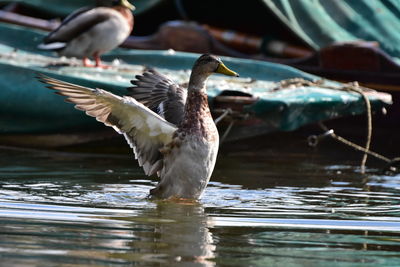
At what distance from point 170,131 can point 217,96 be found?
2407mm

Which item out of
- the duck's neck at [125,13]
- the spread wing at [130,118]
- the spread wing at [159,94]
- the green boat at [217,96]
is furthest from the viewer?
the duck's neck at [125,13]

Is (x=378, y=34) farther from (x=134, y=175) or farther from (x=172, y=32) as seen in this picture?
(x=134, y=175)

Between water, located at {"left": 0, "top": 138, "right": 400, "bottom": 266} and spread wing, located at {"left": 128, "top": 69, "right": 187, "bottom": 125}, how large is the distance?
2.08ft

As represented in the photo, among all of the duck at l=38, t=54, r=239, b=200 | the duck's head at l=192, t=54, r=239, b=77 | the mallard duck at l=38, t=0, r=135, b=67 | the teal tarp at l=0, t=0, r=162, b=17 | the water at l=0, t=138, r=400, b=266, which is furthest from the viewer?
the teal tarp at l=0, t=0, r=162, b=17

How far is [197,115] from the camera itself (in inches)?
288

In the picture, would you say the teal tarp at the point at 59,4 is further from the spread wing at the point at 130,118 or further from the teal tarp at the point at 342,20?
the spread wing at the point at 130,118

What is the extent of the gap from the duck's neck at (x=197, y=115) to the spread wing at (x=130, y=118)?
114mm

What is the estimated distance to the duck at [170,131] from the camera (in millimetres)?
7160

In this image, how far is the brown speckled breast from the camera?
23.7 feet

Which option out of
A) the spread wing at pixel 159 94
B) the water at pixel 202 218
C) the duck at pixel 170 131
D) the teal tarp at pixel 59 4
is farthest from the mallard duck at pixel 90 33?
the duck at pixel 170 131

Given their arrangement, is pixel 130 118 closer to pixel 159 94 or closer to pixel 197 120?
pixel 197 120

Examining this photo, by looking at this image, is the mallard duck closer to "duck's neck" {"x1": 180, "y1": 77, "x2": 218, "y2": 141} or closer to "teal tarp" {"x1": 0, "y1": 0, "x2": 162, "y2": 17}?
"teal tarp" {"x1": 0, "y1": 0, "x2": 162, "y2": 17}

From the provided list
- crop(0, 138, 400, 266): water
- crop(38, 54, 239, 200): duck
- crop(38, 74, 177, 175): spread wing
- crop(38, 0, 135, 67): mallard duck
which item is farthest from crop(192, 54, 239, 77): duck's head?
crop(38, 0, 135, 67): mallard duck

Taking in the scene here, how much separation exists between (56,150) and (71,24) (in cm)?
143
